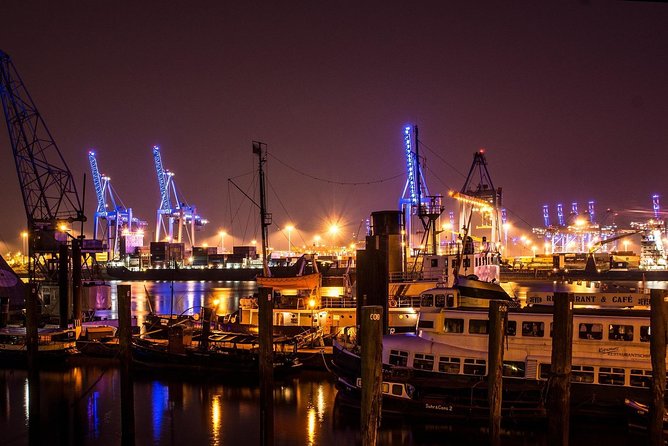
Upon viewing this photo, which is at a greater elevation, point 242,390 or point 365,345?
point 365,345

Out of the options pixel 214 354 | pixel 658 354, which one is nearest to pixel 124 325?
pixel 214 354

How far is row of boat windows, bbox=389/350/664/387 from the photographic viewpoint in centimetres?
1755

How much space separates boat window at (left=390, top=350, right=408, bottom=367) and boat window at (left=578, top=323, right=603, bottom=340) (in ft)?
18.5

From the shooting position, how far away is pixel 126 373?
17750 millimetres

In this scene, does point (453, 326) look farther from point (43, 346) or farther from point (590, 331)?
point (43, 346)

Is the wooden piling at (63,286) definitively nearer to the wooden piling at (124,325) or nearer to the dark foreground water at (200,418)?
the dark foreground water at (200,418)

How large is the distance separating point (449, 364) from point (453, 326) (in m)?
1.27

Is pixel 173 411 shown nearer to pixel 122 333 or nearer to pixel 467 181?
pixel 122 333

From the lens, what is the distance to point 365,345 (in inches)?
479

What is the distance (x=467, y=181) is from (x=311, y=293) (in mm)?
48307

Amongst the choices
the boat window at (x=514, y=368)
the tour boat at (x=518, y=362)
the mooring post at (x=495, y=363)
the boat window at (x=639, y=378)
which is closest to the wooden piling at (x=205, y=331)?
the tour boat at (x=518, y=362)

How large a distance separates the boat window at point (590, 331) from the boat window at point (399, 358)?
5.63 metres

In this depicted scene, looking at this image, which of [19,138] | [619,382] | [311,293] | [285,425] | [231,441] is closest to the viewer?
[619,382]

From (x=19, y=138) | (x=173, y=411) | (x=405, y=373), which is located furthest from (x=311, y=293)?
(x=19, y=138)
